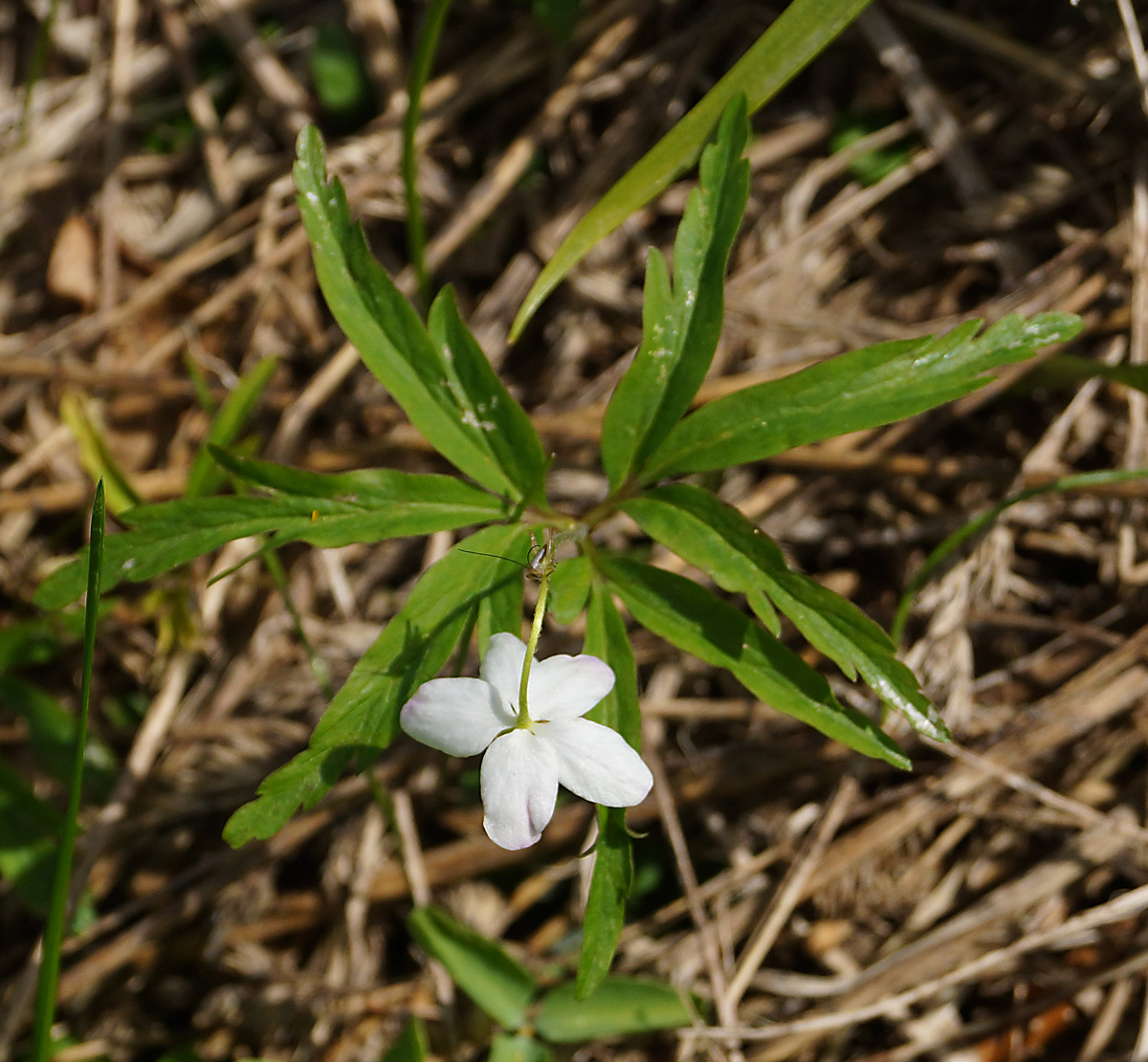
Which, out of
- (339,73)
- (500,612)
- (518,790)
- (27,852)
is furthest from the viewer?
(339,73)

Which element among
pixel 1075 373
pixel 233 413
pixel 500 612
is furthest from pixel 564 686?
pixel 1075 373

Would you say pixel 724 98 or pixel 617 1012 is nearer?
pixel 724 98

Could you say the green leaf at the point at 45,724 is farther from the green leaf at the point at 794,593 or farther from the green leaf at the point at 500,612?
the green leaf at the point at 794,593

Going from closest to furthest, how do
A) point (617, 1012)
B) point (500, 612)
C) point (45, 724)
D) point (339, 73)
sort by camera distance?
point (500, 612) < point (617, 1012) < point (45, 724) < point (339, 73)

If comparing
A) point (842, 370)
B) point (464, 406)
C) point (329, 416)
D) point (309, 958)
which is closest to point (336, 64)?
point (329, 416)

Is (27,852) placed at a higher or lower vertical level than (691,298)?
lower

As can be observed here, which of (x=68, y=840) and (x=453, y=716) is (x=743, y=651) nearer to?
(x=453, y=716)

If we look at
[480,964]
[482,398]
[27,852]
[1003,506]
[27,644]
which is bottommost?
[480,964]
